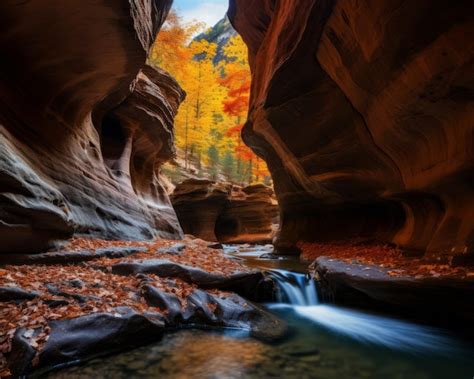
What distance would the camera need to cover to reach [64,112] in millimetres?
8703

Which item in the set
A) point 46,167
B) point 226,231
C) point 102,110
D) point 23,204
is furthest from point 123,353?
point 226,231

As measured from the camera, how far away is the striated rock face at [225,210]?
23.1m

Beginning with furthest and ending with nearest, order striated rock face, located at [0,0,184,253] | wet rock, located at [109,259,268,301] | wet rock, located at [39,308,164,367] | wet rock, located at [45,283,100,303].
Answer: wet rock, located at [109,259,268,301]
striated rock face, located at [0,0,184,253]
wet rock, located at [45,283,100,303]
wet rock, located at [39,308,164,367]

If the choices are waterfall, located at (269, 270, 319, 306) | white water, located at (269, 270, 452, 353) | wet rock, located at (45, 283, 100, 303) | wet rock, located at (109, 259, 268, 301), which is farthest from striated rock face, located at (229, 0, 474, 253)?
wet rock, located at (45, 283, 100, 303)

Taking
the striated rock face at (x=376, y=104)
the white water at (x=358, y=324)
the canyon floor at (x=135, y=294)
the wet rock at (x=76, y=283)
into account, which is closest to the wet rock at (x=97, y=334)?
the canyon floor at (x=135, y=294)

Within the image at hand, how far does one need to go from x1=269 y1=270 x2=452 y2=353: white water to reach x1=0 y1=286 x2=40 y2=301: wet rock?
479cm

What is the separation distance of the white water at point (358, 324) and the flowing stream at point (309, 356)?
17 millimetres

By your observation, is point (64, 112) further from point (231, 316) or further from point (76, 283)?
point (231, 316)

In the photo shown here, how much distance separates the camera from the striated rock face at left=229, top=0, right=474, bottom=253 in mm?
5309

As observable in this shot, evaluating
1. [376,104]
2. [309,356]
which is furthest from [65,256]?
[376,104]

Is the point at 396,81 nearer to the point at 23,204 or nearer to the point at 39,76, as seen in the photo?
the point at 23,204

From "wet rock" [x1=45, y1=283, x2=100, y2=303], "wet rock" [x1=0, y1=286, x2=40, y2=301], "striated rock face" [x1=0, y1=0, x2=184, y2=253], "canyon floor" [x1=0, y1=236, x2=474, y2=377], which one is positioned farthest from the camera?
"striated rock face" [x1=0, y1=0, x2=184, y2=253]

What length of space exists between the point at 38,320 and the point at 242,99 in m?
21.3

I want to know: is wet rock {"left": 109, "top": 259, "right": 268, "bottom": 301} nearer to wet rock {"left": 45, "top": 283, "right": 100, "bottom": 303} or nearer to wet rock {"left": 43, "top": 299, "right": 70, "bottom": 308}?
wet rock {"left": 45, "top": 283, "right": 100, "bottom": 303}
